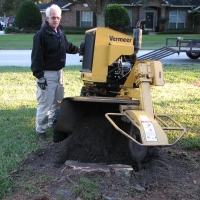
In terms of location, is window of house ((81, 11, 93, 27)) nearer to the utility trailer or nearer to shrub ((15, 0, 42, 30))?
shrub ((15, 0, 42, 30))

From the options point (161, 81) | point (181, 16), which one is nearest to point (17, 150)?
point (161, 81)

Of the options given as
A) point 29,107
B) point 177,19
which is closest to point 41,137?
point 29,107

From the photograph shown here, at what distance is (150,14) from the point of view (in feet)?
121

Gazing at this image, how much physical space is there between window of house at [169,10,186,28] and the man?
1318 inches

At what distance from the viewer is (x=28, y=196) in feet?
10.6

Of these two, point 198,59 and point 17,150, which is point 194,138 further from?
point 198,59

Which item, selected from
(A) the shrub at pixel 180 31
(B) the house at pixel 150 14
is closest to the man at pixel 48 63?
(A) the shrub at pixel 180 31

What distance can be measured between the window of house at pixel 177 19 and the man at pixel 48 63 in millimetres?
33467

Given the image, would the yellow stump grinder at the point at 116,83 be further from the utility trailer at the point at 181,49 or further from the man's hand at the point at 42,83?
the utility trailer at the point at 181,49

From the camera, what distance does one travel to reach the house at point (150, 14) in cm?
3594

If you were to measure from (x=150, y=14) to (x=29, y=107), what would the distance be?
3230 cm

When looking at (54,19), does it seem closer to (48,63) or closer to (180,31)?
(48,63)

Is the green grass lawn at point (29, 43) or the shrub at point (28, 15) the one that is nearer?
the green grass lawn at point (29, 43)

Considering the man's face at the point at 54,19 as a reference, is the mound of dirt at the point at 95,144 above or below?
below
